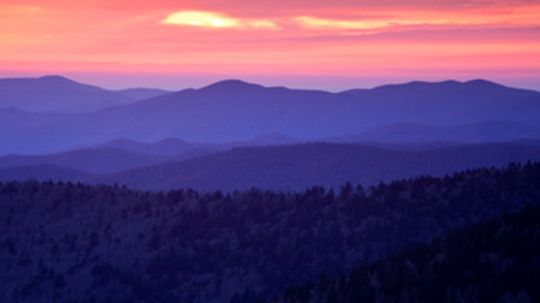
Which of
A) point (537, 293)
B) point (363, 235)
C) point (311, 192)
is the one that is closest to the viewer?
point (537, 293)

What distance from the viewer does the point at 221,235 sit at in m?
108

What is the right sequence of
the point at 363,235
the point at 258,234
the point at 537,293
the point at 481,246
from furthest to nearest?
1. the point at 258,234
2. the point at 363,235
3. the point at 481,246
4. the point at 537,293

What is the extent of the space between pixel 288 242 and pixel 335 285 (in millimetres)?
36537

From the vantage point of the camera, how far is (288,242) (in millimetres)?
101438

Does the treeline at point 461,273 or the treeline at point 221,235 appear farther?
the treeline at point 221,235

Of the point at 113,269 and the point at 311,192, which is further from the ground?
the point at 311,192

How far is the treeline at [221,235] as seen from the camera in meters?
95.5

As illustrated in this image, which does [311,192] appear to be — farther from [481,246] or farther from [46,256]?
[481,246]

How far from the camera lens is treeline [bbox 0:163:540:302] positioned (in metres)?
95.5

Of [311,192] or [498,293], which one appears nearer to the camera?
[498,293]

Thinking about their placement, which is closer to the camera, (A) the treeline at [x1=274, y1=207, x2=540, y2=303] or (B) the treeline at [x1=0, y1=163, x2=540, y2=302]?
(A) the treeline at [x1=274, y1=207, x2=540, y2=303]

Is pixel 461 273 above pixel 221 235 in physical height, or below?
above

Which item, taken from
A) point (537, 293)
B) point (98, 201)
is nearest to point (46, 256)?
point (98, 201)

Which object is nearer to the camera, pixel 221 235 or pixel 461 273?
pixel 461 273
